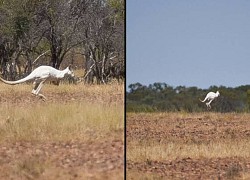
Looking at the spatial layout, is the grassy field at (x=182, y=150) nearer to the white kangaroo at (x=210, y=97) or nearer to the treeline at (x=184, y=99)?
the treeline at (x=184, y=99)

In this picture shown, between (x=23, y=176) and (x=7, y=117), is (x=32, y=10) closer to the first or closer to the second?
(x=7, y=117)

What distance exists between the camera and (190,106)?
554 inches

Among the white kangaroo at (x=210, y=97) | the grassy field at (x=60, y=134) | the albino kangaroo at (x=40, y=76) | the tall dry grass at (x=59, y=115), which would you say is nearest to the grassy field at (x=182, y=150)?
the grassy field at (x=60, y=134)

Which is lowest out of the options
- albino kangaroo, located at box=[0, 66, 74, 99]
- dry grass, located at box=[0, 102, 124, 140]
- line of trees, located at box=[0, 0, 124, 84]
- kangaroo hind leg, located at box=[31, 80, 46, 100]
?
dry grass, located at box=[0, 102, 124, 140]

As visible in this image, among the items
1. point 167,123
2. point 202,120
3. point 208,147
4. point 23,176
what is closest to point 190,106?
point 202,120

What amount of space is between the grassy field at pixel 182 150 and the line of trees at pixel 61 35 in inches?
39.6

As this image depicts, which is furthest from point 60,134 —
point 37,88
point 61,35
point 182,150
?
point 182,150

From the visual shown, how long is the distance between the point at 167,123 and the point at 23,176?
3.40 m

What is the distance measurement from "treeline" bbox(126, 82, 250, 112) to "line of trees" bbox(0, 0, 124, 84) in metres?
1.22

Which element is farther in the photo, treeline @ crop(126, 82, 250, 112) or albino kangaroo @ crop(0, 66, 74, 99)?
treeline @ crop(126, 82, 250, 112)

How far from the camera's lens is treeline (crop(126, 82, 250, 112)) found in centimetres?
1222

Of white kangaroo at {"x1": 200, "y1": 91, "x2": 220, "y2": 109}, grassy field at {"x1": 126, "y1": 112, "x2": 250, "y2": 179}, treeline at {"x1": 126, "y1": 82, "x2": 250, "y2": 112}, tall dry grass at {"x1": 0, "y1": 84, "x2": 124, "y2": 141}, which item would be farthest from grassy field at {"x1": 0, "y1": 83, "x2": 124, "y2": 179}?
white kangaroo at {"x1": 200, "y1": 91, "x2": 220, "y2": 109}

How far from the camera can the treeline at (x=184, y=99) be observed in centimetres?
1222

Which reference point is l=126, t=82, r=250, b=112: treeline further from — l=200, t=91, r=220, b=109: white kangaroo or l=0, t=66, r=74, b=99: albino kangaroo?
l=0, t=66, r=74, b=99: albino kangaroo
